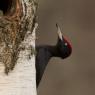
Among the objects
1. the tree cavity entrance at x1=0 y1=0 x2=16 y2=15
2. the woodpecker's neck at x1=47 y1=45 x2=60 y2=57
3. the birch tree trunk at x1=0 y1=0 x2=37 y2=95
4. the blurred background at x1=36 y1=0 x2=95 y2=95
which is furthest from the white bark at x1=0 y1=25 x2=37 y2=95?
the blurred background at x1=36 y1=0 x2=95 y2=95

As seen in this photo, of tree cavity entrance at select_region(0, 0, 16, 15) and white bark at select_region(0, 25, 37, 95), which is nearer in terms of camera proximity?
white bark at select_region(0, 25, 37, 95)

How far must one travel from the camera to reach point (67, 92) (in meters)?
8.84

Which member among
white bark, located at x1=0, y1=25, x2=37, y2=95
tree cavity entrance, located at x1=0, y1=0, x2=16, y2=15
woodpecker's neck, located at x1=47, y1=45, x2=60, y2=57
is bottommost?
woodpecker's neck, located at x1=47, y1=45, x2=60, y2=57

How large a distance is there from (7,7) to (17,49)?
0.31 metres

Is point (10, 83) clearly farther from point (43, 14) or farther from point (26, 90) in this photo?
point (43, 14)

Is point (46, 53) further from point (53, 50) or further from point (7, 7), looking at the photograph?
point (7, 7)

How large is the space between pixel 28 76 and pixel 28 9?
0.40 m

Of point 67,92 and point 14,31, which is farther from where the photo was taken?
point 67,92

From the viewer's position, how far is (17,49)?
14.6 ft

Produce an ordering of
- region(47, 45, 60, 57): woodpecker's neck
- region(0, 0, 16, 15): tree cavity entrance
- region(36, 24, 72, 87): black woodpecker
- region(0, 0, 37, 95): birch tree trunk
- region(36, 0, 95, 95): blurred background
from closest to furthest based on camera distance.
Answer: region(0, 0, 37, 95): birch tree trunk → region(0, 0, 16, 15): tree cavity entrance → region(36, 24, 72, 87): black woodpecker → region(47, 45, 60, 57): woodpecker's neck → region(36, 0, 95, 95): blurred background

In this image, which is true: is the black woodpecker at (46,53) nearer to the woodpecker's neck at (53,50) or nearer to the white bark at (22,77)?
the woodpecker's neck at (53,50)

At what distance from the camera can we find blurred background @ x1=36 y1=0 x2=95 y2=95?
346 inches

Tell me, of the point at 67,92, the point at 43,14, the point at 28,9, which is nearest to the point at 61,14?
the point at 43,14

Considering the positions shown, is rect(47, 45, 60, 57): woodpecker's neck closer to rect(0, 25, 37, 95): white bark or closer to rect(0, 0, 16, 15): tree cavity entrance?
rect(0, 0, 16, 15): tree cavity entrance
